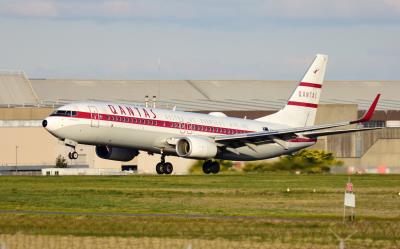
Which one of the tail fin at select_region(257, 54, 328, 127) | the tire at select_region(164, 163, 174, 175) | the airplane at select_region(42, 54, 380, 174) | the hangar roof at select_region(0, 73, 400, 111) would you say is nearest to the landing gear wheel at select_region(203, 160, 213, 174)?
Answer: the airplane at select_region(42, 54, 380, 174)

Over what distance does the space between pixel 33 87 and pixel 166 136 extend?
61587 millimetres

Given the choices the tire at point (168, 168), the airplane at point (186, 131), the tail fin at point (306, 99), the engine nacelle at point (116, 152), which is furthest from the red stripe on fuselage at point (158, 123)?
the tail fin at point (306, 99)

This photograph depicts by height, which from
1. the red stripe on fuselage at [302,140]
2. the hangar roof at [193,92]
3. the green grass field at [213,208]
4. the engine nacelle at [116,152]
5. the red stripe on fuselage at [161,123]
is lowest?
the green grass field at [213,208]

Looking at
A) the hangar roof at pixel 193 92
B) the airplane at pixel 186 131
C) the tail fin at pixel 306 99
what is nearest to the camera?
the airplane at pixel 186 131

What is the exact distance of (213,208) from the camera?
40.7 meters

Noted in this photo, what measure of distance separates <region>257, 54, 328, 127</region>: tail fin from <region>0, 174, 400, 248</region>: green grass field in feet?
43.7

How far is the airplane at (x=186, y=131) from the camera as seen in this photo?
63812 millimetres

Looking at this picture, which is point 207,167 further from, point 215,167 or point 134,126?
point 134,126

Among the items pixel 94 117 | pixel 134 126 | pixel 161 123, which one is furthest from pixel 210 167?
pixel 94 117

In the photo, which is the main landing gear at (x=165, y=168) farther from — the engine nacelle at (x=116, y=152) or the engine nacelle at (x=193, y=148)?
the engine nacelle at (x=116, y=152)

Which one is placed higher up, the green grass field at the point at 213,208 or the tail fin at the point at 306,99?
the tail fin at the point at 306,99

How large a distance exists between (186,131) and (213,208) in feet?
91.4

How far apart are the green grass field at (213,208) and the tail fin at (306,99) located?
43.7 ft

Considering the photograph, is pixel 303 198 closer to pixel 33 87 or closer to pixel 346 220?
pixel 346 220
